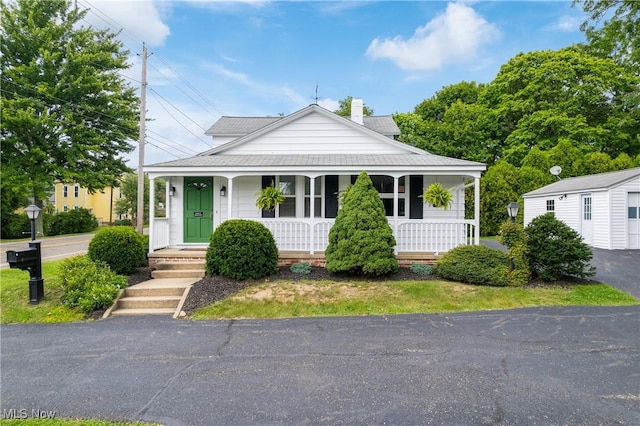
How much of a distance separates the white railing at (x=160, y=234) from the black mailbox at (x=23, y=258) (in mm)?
2798

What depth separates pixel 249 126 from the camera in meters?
15.1

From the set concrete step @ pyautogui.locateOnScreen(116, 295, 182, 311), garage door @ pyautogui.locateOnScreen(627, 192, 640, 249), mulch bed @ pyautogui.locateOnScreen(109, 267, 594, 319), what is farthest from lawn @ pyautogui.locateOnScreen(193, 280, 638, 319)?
garage door @ pyautogui.locateOnScreen(627, 192, 640, 249)

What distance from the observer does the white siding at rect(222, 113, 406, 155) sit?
12.0m

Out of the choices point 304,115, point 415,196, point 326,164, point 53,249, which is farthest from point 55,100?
point 415,196

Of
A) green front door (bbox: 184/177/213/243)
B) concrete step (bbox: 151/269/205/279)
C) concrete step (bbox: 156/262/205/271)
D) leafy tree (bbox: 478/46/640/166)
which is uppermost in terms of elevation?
leafy tree (bbox: 478/46/640/166)

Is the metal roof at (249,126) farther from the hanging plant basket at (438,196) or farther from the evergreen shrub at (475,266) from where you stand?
the evergreen shrub at (475,266)

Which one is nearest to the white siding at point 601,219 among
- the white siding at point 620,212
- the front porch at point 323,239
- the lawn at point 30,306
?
the white siding at point 620,212

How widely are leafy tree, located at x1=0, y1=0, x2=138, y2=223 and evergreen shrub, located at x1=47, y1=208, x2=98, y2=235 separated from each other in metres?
3.27

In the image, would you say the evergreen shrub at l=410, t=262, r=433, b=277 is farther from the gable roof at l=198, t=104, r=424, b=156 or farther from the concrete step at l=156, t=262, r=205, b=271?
the concrete step at l=156, t=262, r=205, b=271

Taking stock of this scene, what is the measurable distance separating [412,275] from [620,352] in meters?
4.27

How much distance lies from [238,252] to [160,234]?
3.71m

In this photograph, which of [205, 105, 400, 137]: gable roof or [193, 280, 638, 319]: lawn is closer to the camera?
[193, 280, 638, 319]: lawn

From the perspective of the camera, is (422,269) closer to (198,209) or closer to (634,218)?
(198,209)

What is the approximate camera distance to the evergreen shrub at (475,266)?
7811mm
